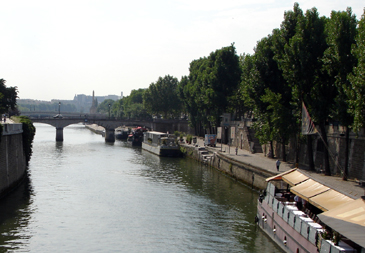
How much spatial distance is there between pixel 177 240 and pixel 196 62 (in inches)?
2914

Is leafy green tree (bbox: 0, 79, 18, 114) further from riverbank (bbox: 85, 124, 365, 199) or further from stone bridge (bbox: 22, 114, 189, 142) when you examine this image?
stone bridge (bbox: 22, 114, 189, 142)

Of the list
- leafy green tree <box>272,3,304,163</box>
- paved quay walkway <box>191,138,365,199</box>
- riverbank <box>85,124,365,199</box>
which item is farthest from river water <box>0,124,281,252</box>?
leafy green tree <box>272,3,304,163</box>

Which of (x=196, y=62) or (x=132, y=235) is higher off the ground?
A: (x=196, y=62)

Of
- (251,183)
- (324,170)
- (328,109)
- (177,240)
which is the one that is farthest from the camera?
(251,183)

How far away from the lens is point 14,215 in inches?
1203

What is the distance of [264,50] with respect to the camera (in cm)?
4919

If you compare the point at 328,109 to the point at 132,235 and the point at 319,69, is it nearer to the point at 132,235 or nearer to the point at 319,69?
the point at 319,69

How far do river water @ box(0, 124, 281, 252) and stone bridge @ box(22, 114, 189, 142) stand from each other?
53288mm

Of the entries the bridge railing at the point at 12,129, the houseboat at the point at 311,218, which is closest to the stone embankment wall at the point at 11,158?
the bridge railing at the point at 12,129

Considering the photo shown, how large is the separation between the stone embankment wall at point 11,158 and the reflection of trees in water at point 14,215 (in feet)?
2.96

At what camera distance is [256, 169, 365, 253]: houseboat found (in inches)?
661

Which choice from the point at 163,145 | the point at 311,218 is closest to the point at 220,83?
the point at 163,145

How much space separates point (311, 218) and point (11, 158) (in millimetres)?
27211

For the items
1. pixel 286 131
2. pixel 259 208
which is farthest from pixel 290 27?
pixel 259 208
